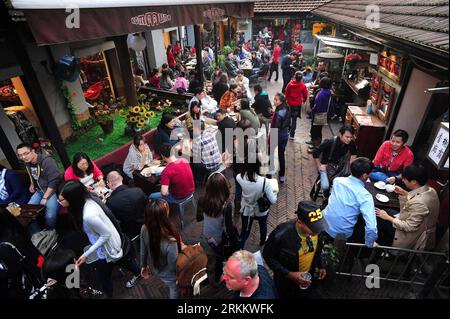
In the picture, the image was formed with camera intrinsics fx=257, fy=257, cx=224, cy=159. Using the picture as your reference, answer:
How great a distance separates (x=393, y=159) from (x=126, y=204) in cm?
455

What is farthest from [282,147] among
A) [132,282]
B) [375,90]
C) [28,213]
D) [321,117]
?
[28,213]

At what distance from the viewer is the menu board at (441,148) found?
2.74 m

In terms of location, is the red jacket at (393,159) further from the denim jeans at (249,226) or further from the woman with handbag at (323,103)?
the woman with handbag at (323,103)

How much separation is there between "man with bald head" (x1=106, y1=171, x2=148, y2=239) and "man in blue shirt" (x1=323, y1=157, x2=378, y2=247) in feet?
8.89

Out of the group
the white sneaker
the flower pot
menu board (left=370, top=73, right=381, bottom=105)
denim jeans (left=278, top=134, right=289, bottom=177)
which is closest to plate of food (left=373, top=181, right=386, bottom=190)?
denim jeans (left=278, top=134, right=289, bottom=177)

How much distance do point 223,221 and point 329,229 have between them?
1514 mm

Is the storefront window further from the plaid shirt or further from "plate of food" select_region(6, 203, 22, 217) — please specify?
the plaid shirt

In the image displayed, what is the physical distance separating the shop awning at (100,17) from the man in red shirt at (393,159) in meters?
5.07

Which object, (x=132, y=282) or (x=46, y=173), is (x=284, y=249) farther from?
(x=46, y=173)

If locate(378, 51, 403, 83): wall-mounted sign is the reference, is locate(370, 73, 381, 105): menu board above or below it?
below

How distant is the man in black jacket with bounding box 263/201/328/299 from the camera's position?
8.35 feet
